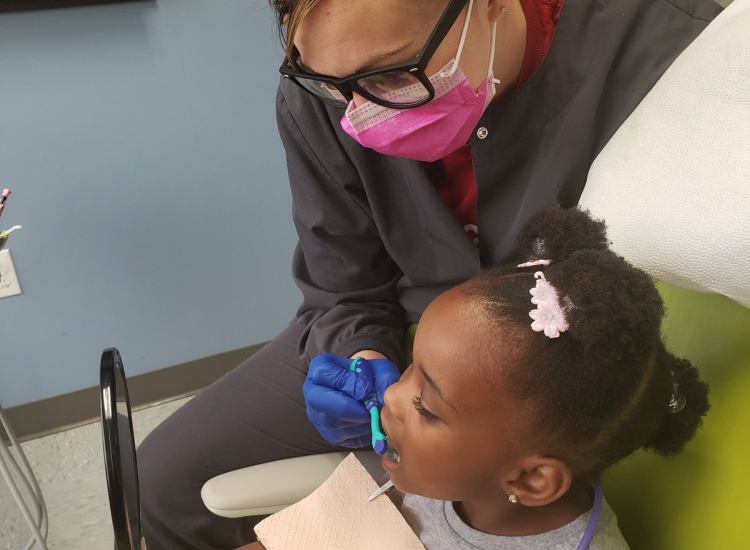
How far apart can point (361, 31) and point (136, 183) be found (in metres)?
1.29

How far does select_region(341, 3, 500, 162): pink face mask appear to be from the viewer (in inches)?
32.9

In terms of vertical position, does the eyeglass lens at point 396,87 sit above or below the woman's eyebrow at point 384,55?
below

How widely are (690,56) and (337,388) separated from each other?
67 cm

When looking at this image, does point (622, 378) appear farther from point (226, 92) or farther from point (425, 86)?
point (226, 92)

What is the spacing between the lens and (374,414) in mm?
848

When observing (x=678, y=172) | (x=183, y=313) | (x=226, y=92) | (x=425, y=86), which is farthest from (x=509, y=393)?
(x=183, y=313)

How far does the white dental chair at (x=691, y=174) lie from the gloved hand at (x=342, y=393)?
1.42 feet

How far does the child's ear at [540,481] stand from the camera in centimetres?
65

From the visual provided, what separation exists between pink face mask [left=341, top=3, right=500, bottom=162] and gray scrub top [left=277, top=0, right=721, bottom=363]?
50mm

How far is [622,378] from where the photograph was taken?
0.60 meters

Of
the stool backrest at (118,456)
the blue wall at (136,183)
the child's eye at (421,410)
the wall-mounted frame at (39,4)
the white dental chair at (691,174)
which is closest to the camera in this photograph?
the white dental chair at (691,174)

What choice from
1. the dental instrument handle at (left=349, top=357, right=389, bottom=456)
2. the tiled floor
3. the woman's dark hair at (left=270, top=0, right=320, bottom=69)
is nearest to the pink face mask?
the woman's dark hair at (left=270, top=0, right=320, bottom=69)

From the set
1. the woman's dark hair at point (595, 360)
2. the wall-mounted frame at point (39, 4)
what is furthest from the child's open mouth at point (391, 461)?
the wall-mounted frame at point (39, 4)

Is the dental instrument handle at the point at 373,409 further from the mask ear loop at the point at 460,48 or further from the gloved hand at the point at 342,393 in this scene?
the mask ear loop at the point at 460,48
